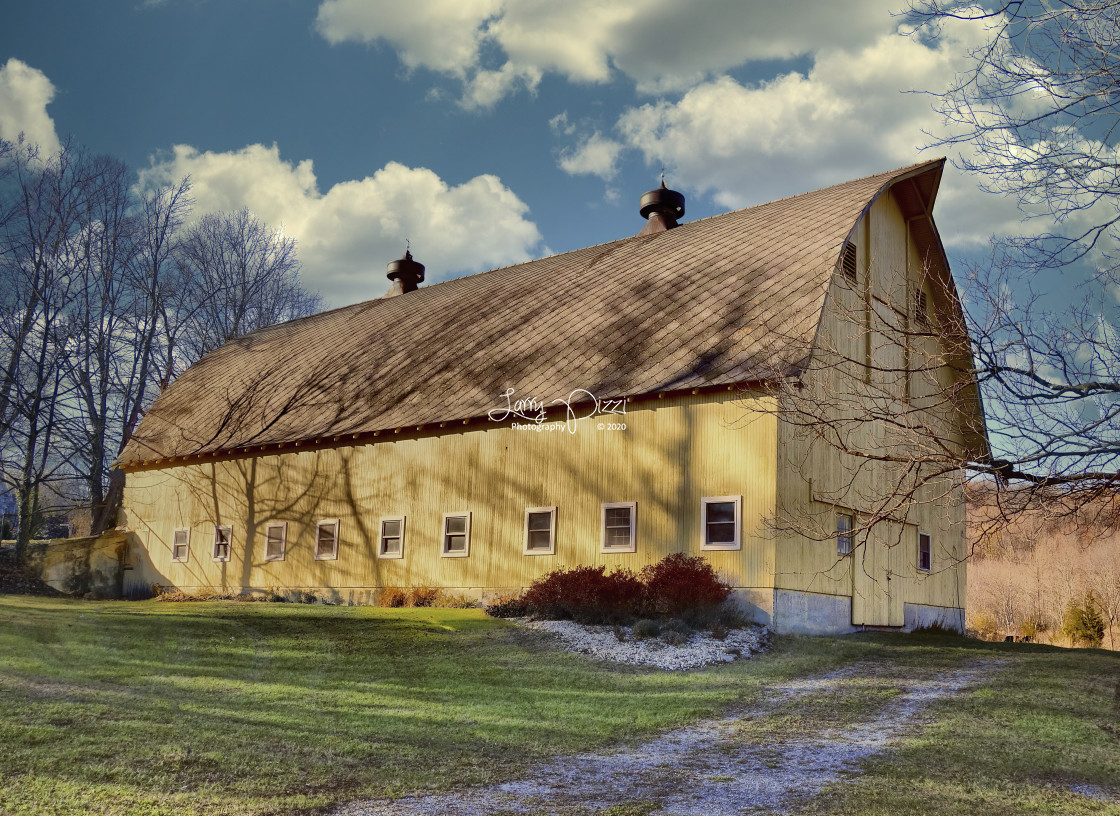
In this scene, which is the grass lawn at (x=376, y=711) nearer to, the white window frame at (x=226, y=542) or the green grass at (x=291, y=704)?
the green grass at (x=291, y=704)

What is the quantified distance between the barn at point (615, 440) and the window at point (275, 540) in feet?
0.21

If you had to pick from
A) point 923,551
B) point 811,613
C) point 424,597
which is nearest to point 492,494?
point 424,597

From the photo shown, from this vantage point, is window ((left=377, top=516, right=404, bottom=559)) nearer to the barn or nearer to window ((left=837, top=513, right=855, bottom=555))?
the barn

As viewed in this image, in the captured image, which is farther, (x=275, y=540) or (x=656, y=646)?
(x=275, y=540)

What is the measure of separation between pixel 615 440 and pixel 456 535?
13.9 ft

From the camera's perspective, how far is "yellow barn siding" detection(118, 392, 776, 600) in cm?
1553

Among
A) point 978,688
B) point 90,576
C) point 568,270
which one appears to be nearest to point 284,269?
point 90,576

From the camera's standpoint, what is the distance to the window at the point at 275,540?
22.5 m

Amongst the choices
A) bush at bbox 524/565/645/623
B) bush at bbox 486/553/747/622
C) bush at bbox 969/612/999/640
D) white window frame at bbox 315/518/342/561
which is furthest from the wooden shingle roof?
bush at bbox 969/612/999/640

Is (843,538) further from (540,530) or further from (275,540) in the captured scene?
(275,540)

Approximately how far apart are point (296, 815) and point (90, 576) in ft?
76.3

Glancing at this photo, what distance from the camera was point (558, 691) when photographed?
10797 millimetres

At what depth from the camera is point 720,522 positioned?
15.5 meters

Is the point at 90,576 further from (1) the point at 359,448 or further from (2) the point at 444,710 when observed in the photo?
(2) the point at 444,710
